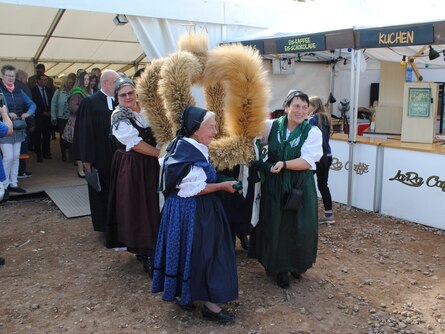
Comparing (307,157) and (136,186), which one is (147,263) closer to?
(136,186)

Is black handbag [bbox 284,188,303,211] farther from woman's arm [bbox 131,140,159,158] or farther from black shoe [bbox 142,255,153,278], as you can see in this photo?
black shoe [bbox 142,255,153,278]

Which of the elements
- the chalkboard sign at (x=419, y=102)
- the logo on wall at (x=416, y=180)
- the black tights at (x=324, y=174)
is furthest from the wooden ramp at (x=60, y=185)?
the chalkboard sign at (x=419, y=102)

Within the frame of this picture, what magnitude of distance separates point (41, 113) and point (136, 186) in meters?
5.19

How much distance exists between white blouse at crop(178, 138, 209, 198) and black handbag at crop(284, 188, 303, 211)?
0.77 metres

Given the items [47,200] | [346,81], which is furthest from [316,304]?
[346,81]

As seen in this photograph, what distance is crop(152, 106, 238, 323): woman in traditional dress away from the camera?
2576 millimetres

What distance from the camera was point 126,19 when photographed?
20.6ft

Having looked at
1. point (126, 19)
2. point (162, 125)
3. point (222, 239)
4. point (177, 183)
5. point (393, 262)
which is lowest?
point (393, 262)

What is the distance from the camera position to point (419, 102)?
5.31 m

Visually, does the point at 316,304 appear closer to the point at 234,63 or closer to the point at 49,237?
the point at 234,63

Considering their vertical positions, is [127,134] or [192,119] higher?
[192,119]

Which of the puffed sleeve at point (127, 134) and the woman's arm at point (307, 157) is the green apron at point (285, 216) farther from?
the puffed sleeve at point (127, 134)

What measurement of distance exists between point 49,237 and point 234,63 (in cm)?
293

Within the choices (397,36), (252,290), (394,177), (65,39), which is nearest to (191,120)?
(252,290)
